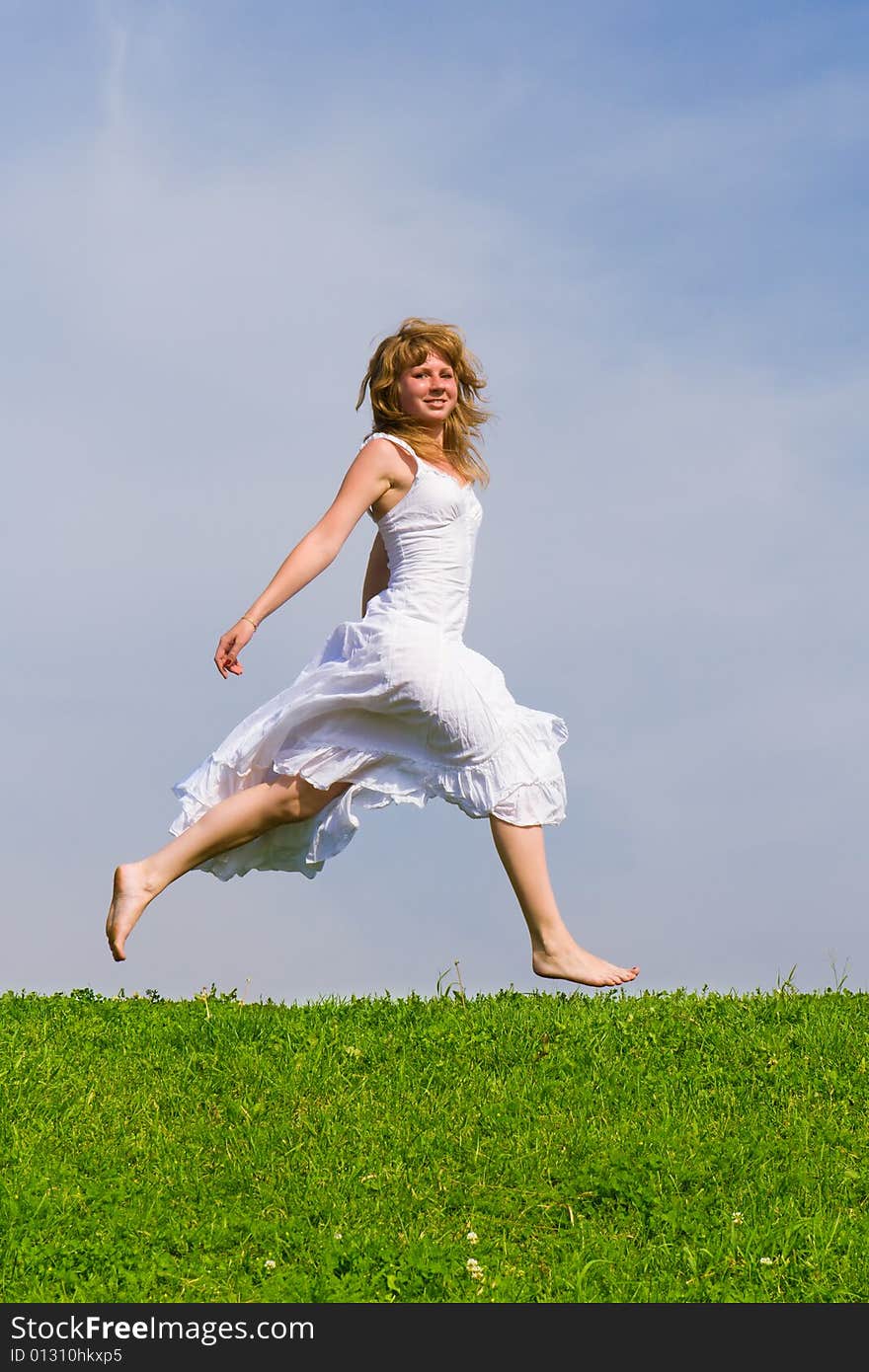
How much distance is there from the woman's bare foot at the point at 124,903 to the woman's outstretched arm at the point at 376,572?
6.45ft

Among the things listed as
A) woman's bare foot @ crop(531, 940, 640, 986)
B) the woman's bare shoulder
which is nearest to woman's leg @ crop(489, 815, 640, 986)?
woman's bare foot @ crop(531, 940, 640, 986)

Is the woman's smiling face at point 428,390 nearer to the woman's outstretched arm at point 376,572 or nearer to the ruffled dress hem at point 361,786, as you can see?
the woman's outstretched arm at point 376,572

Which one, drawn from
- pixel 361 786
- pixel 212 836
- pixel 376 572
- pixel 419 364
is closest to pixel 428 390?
pixel 419 364

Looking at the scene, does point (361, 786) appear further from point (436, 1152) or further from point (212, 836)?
point (436, 1152)

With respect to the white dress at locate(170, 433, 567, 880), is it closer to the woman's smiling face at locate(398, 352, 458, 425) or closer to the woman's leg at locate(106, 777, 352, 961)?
the woman's leg at locate(106, 777, 352, 961)

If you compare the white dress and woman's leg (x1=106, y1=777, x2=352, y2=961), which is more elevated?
the white dress

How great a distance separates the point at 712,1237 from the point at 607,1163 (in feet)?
2.18

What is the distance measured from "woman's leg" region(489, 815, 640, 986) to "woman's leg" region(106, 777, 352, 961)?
980 millimetres

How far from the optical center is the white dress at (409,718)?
25.3ft

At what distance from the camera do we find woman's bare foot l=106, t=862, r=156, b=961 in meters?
7.97

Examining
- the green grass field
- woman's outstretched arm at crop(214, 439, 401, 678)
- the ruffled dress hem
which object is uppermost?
woman's outstretched arm at crop(214, 439, 401, 678)

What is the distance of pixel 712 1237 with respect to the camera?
5.59 metres
